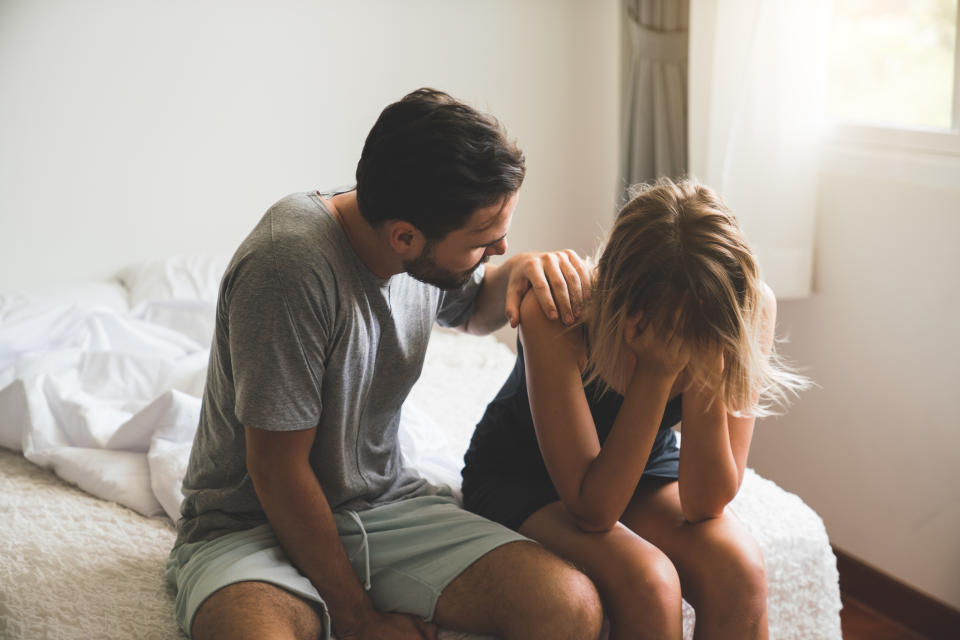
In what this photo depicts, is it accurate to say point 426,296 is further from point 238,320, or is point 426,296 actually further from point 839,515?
point 839,515

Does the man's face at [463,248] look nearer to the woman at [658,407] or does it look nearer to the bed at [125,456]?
the woman at [658,407]

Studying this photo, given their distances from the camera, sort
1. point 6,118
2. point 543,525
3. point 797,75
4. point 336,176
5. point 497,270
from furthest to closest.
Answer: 1. point 336,176
2. point 6,118
3. point 797,75
4. point 497,270
5. point 543,525

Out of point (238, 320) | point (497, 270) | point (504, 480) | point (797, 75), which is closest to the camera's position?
point (238, 320)

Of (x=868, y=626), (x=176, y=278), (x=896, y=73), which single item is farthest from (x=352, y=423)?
(x=896, y=73)

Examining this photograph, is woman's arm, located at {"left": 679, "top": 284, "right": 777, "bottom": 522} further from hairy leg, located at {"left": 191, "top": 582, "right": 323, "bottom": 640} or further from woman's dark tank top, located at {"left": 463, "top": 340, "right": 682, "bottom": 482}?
hairy leg, located at {"left": 191, "top": 582, "right": 323, "bottom": 640}

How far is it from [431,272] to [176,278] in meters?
1.30

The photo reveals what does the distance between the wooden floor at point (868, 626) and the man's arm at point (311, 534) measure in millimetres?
1330

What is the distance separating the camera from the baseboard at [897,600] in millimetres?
2006

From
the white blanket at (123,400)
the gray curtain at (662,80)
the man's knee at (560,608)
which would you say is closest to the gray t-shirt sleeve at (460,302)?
the white blanket at (123,400)

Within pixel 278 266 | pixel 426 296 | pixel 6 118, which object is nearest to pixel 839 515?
pixel 426 296

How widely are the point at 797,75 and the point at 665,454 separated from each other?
1.11m

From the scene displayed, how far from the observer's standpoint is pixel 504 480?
1.41 meters

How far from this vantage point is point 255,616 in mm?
1081

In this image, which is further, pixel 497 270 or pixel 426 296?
pixel 497 270
